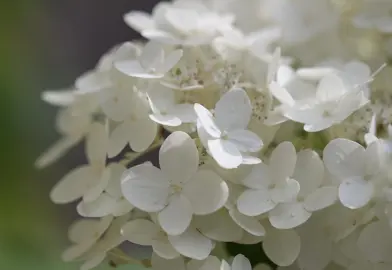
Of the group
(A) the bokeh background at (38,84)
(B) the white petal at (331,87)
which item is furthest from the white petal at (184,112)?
(A) the bokeh background at (38,84)

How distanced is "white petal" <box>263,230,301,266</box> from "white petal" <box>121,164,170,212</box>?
0.08 metres

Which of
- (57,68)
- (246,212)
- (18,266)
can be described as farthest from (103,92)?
(57,68)

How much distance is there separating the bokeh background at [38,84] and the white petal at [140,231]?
1.51 ft

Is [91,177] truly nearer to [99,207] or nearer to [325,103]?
[99,207]

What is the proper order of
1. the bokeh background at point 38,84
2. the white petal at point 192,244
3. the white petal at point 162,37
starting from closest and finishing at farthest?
the white petal at point 192,244 < the white petal at point 162,37 < the bokeh background at point 38,84

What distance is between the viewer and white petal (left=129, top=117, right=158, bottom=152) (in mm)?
461

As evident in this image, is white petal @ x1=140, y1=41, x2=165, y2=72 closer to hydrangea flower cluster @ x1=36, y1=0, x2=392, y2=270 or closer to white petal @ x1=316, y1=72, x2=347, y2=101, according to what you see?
hydrangea flower cluster @ x1=36, y1=0, x2=392, y2=270

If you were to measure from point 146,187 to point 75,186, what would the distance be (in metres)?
0.11

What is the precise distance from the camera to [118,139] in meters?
0.48

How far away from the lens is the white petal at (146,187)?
43 centimetres

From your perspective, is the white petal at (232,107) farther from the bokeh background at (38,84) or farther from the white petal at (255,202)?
the bokeh background at (38,84)

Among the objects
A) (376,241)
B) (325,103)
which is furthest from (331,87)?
(376,241)

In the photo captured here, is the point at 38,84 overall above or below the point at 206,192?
below

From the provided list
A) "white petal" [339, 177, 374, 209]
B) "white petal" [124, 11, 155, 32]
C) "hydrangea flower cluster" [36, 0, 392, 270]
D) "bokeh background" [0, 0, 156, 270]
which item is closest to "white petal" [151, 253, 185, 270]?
"hydrangea flower cluster" [36, 0, 392, 270]
